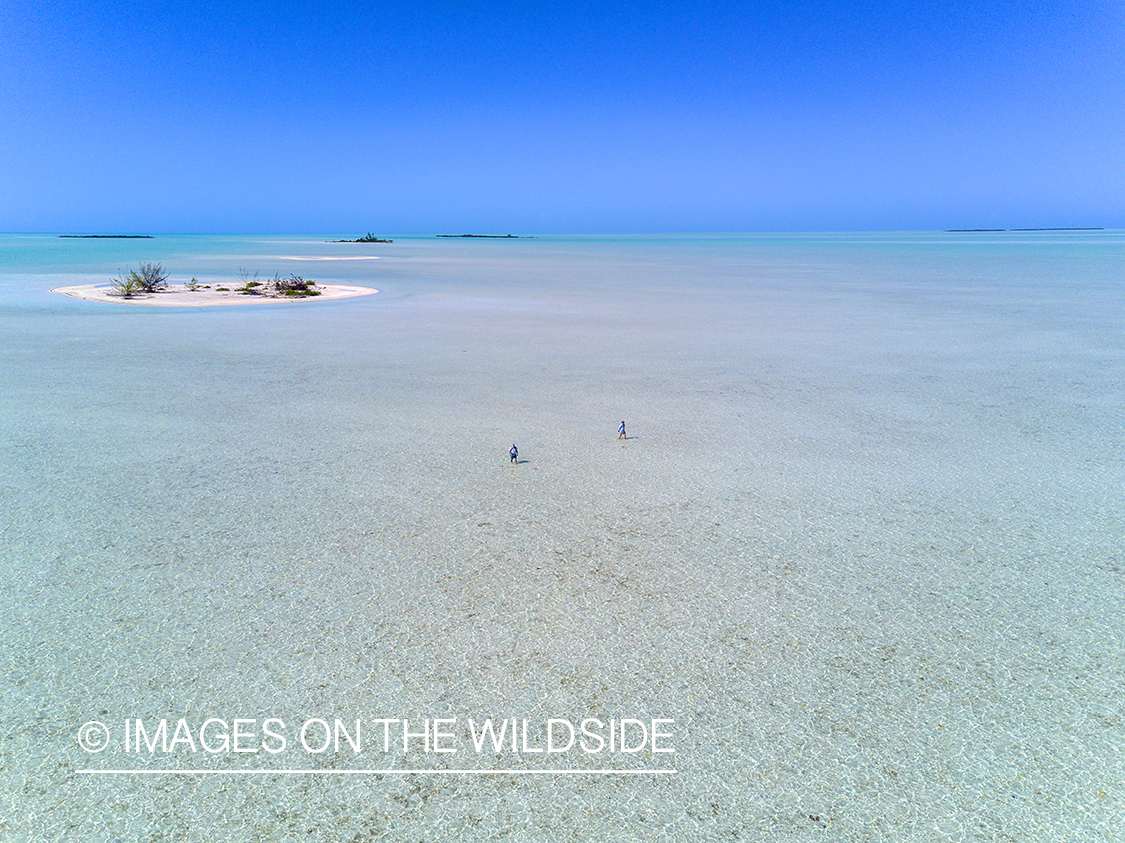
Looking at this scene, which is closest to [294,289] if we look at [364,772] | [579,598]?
[579,598]

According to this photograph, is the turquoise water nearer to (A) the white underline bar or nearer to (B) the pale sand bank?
(A) the white underline bar

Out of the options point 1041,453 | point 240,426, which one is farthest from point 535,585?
point 1041,453

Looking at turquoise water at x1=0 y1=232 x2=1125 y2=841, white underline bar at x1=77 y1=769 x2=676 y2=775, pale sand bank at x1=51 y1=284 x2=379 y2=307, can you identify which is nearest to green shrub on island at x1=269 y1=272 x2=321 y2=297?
pale sand bank at x1=51 y1=284 x2=379 y2=307

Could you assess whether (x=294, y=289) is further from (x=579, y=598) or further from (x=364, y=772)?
(x=364, y=772)

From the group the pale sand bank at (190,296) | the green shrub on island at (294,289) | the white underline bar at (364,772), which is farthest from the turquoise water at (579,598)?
the green shrub on island at (294,289)

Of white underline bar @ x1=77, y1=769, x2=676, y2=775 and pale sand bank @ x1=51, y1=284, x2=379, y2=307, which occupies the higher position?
pale sand bank @ x1=51, y1=284, x2=379, y2=307

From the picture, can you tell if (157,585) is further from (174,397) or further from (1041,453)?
(1041,453)
